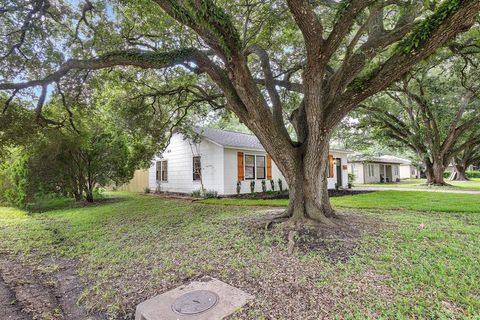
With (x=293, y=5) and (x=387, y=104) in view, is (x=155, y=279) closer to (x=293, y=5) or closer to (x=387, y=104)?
(x=293, y=5)

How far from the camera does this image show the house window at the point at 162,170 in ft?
51.2

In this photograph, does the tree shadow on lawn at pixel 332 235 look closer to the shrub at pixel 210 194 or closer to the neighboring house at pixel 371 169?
the shrub at pixel 210 194

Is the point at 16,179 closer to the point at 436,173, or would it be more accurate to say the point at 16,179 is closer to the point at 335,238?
the point at 335,238

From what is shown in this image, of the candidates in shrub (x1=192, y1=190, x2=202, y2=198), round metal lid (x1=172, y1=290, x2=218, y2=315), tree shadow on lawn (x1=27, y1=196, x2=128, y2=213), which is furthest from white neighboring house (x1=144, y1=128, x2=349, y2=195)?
round metal lid (x1=172, y1=290, x2=218, y2=315)

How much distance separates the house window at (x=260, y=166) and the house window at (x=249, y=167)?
0.27 metres

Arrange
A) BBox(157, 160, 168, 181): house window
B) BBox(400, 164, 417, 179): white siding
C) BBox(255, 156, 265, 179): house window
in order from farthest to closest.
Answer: BBox(400, 164, 417, 179): white siding, BBox(157, 160, 168, 181): house window, BBox(255, 156, 265, 179): house window

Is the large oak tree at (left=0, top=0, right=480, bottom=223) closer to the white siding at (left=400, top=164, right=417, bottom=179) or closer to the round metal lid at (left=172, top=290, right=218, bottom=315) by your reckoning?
the round metal lid at (left=172, top=290, right=218, bottom=315)

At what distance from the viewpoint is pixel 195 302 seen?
2.55 m

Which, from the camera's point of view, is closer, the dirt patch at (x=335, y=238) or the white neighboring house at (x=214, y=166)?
the dirt patch at (x=335, y=238)

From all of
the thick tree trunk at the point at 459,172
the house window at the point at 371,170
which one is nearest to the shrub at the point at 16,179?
the house window at the point at 371,170

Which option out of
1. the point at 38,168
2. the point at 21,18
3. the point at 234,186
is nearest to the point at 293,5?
the point at 21,18

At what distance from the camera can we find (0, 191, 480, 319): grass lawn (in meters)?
2.46

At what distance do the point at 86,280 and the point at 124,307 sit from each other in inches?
43.5

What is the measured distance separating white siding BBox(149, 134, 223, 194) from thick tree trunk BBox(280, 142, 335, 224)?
712cm
